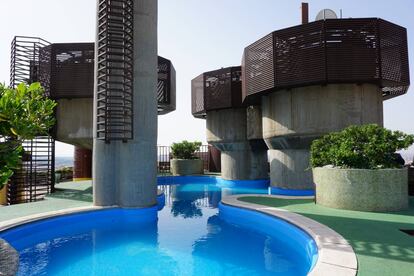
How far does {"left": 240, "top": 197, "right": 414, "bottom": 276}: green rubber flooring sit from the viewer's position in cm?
520

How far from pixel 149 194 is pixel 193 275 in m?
6.11

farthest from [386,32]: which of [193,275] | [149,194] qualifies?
[193,275]

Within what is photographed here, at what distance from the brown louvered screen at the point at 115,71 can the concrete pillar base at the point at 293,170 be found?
874cm

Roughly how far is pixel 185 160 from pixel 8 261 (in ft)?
71.7

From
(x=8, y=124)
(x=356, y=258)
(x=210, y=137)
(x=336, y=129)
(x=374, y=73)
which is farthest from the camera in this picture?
(x=210, y=137)

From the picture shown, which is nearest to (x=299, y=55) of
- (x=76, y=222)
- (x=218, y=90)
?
(x=218, y=90)

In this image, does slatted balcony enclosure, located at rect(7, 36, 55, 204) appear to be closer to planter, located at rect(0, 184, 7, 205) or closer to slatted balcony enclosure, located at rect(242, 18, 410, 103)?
planter, located at rect(0, 184, 7, 205)

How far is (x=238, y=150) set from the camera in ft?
75.5

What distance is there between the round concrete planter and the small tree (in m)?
8.93

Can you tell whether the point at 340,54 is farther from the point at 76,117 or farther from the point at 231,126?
the point at 76,117

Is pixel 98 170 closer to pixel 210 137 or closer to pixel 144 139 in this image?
pixel 144 139

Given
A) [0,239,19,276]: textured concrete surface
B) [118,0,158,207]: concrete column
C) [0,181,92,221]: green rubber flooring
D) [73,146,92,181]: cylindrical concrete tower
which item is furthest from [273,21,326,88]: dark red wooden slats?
[73,146,92,181]: cylindrical concrete tower

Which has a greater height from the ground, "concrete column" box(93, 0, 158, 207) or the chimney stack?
the chimney stack

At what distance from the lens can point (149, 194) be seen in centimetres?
1205
